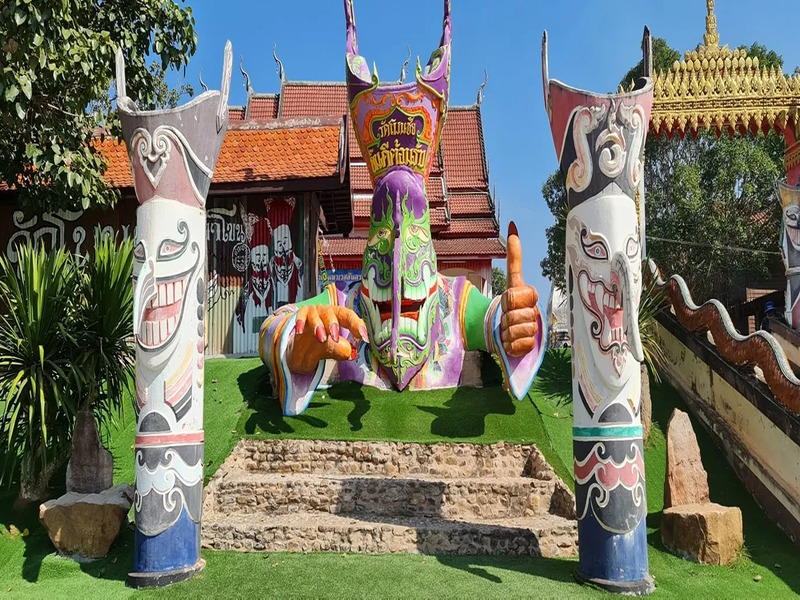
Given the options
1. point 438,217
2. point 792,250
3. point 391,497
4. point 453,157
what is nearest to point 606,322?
point 391,497

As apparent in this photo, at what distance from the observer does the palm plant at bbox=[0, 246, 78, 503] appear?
6.44 metres

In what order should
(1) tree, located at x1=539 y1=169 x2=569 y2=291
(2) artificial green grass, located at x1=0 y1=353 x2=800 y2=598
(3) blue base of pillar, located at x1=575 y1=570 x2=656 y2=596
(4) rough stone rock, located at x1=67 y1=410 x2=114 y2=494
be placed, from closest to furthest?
1. (3) blue base of pillar, located at x1=575 y1=570 x2=656 y2=596
2. (2) artificial green grass, located at x1=0 y1=353 x2=800 y2=598
3. (4) rough stone rock, located at x1=67 y1=410 x2=114 y2=494
4. (1) tree, located at x1=539 y1=169 x2=569 y2=291

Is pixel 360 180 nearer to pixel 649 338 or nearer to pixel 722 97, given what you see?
pixel 722 97

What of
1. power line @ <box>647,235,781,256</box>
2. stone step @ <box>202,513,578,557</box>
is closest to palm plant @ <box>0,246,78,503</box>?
stone step @ <box>202,513,578,557</box>

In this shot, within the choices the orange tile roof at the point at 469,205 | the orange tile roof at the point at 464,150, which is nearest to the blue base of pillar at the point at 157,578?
the orange tile roof at the point at 469,205

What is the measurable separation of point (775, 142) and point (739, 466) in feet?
56.4

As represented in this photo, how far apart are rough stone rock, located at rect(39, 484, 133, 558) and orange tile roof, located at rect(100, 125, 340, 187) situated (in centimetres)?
597

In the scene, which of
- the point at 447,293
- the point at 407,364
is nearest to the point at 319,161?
the point at 447,293

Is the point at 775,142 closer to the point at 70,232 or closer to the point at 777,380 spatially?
the point at 777,380

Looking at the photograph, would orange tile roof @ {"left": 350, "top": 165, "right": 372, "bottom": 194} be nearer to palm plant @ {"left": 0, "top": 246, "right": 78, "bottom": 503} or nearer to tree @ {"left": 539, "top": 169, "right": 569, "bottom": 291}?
tree @ {"left": 539, "top": 169, "right": 569, "bottom": 291}

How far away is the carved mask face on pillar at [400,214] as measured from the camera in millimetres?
7973

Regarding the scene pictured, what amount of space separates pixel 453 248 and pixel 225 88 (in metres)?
11.3

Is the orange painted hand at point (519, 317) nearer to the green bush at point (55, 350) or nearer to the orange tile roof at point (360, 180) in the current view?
the green bush at point (55, 350)

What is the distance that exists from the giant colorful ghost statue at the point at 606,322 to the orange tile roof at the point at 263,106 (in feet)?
47.7
